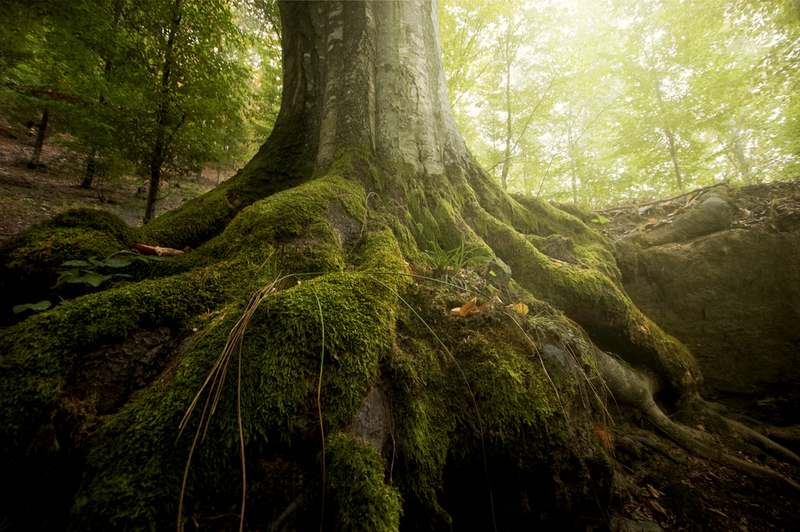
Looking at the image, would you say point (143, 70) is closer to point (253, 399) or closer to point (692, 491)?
point (253, 399)

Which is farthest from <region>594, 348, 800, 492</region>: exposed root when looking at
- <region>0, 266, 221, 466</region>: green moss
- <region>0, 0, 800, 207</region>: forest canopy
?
<region>0, 0, 800, 207</region>: forest canopy

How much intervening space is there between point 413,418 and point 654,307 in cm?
400

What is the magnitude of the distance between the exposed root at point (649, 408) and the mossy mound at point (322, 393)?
1.56 feet

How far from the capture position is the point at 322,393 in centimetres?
128

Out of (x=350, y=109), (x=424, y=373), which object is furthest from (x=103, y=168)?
(x=424, y=373)

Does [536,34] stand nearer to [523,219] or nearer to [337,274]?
[523,219]

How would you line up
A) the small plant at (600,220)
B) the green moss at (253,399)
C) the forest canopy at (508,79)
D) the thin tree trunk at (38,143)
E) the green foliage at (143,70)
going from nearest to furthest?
the green moss at (253,399) → the small plant at (600,220) → the green foliage at (143,70) → the forest canopy at (508,79) → the thin tree trunk at (38,143)

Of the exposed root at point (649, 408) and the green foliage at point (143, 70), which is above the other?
the green foliage at point (143, 70)

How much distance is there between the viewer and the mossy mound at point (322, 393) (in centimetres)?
100

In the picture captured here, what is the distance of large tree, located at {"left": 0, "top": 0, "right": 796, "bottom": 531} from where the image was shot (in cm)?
101


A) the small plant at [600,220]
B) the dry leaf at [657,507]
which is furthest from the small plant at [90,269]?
the small plant at [600,220]

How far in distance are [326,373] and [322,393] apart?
9 cm

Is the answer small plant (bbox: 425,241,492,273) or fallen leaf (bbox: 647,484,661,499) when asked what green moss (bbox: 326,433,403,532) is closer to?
small plant (bbox: 425,241,492,273)

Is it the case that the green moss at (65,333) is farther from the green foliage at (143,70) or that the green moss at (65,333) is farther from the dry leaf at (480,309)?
the green foliage at (143,70)
